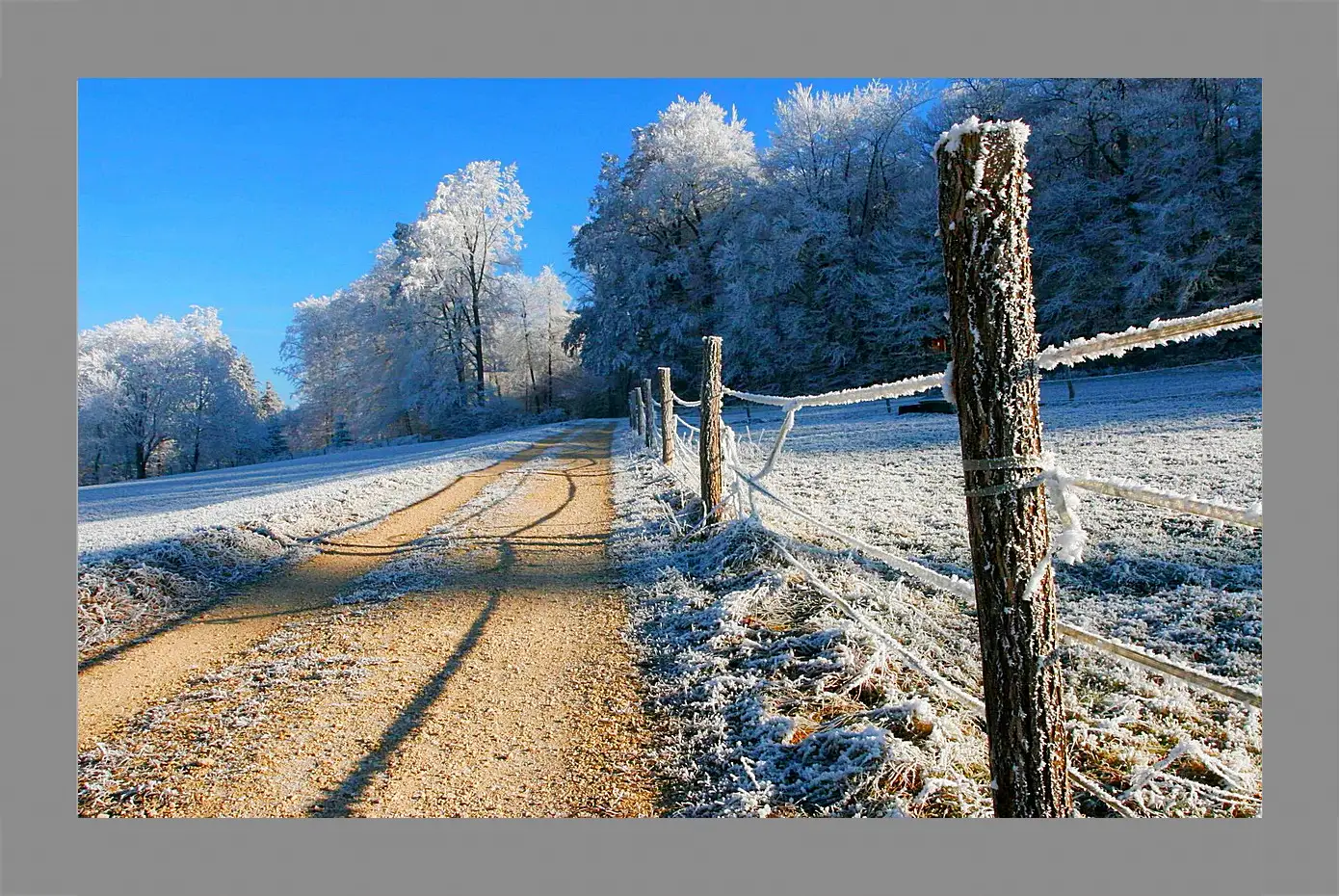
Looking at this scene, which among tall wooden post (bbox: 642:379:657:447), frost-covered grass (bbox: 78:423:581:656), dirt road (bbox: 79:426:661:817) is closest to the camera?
dirt road (bbox: 79:426:661:817)

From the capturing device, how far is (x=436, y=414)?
2705 cm

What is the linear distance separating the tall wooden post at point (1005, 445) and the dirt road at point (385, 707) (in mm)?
1107

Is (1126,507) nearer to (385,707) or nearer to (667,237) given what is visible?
(385,707)

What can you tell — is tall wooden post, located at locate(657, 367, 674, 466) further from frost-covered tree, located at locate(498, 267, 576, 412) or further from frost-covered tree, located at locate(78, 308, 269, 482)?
frost-covered tree, located at locate(78, 308, 269, 482)

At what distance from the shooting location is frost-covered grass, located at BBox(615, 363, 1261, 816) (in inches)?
80.3

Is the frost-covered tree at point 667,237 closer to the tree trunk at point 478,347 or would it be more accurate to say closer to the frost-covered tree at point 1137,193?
the tree trunk at point 478,347

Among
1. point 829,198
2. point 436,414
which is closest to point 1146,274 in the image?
point 829,198

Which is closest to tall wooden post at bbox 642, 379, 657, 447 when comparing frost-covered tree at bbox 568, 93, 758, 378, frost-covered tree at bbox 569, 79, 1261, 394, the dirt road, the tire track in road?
the tire track in road

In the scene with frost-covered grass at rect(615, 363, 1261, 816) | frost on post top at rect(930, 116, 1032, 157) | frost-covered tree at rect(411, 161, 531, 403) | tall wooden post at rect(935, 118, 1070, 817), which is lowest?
frost-covered grass at rect(615, 363, 1261, 816)

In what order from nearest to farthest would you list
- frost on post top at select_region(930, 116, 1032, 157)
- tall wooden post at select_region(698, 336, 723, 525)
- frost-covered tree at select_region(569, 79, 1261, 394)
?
frost on post top at select_region(930, 116, 1032, 157), tall wooden post at select_region(698, 336, 723, 525), frost-covered tree at select_region(569, 79, 1261, 394)

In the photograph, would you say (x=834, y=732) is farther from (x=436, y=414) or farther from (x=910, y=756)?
(x=436, y=414)

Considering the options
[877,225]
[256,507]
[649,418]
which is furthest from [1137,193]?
[256,507]

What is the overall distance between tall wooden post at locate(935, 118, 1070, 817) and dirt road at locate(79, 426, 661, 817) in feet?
3.63

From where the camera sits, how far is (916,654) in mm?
2816
